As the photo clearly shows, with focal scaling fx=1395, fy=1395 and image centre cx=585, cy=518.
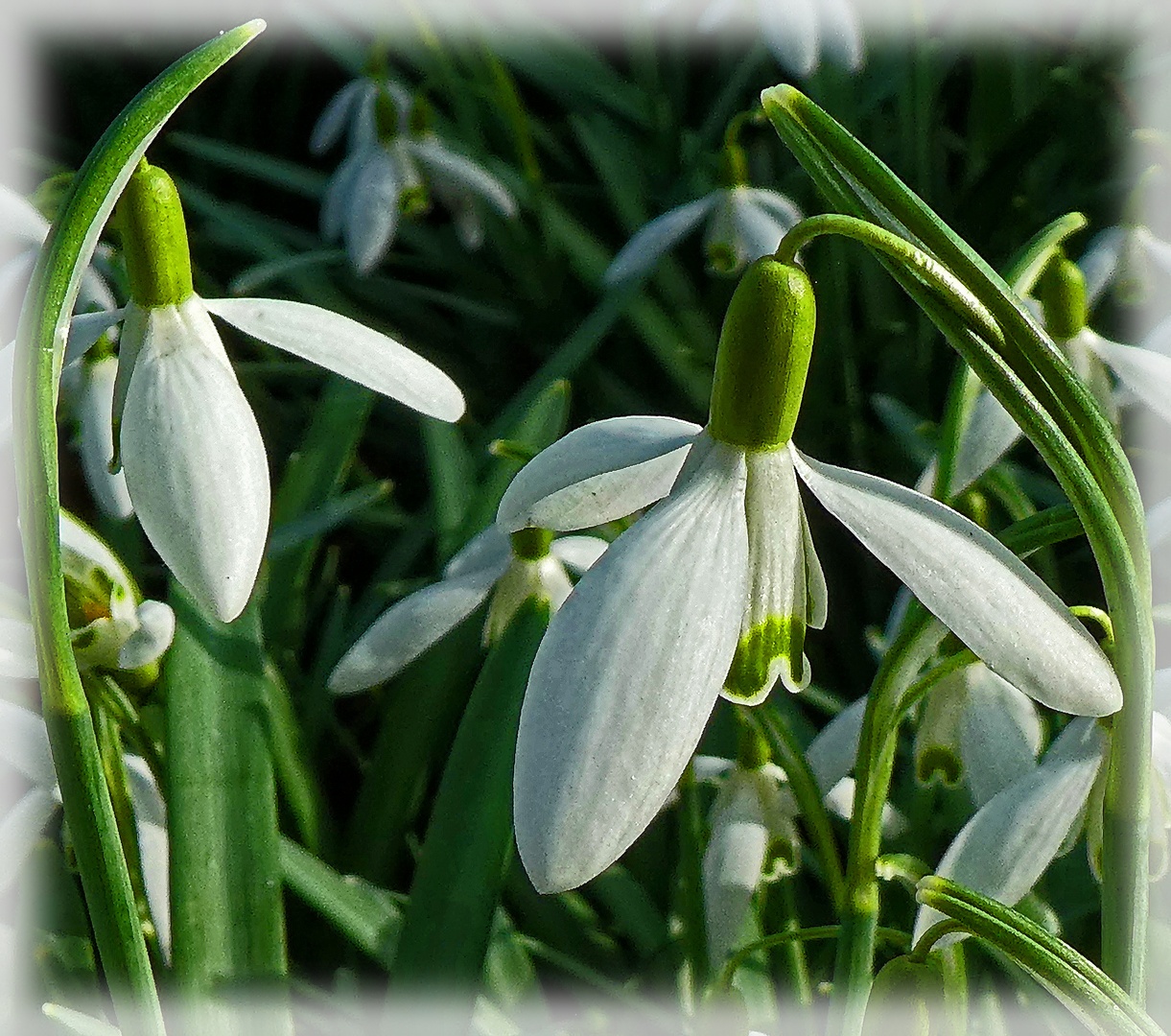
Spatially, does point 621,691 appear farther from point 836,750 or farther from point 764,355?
point 836,750

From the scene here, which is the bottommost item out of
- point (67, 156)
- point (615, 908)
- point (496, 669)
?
point (615, 908)

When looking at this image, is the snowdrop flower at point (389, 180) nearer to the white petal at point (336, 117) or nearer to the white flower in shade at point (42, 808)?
the white petal at point (336, 117)

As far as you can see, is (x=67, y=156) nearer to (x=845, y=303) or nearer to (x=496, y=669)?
(x=845, y=303)

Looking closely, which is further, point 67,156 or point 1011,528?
point 67,156

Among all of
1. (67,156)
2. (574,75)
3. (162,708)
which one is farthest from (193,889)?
(67,156)

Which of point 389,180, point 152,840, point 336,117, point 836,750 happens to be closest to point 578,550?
point 836,750

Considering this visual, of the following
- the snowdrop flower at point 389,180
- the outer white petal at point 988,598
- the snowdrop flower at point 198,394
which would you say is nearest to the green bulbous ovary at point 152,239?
the snowdrop flower at point 198,394
